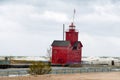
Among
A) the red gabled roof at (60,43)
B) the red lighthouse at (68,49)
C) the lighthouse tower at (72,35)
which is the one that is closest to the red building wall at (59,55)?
the red lighthouse at (68,49)

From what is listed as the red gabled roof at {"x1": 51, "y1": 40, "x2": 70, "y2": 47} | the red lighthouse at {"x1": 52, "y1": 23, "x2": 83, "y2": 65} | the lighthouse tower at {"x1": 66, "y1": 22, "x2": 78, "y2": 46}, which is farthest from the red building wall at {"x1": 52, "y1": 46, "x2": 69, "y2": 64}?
the lighthouse tower at {"x1": 66, "y1": 22, "x2": 78, "y2": 46}

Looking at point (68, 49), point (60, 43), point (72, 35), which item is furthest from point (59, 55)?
point (72, 35)

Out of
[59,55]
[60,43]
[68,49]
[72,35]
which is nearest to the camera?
[68,49]

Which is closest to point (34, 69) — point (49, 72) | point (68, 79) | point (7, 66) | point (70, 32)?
point (49, 72)

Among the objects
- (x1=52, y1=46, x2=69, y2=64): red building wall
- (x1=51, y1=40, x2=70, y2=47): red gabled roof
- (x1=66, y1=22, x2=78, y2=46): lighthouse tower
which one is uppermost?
(x1=66, y1=22, x2=78, y2=46): lighthouse tower

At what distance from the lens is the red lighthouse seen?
87000 mm

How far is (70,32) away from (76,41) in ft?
9.16

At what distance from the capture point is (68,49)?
286 feet

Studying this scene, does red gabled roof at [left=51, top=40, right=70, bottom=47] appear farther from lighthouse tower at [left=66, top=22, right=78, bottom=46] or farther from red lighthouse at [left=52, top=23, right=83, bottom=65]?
lighthouse tower at [left=66, top=22, right=78, bottom=46]

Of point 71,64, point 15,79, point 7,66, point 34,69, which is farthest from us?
point 71,64

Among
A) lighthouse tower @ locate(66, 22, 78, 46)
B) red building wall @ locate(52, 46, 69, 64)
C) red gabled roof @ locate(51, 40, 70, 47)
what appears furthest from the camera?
lighthouse tower @ locate(66, 22, 78, 46)

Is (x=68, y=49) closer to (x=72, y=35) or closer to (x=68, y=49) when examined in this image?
(x=68, y=49)

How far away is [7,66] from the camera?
71.8 metres

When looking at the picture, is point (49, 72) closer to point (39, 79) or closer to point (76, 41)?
point (39, 79)
